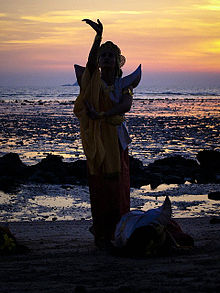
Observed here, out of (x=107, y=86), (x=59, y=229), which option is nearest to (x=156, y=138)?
(x=59, y=229)

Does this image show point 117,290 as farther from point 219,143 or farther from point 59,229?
point 219,143

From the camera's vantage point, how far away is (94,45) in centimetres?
548

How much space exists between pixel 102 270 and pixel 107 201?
4.17ft

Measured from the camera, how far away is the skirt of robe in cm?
565

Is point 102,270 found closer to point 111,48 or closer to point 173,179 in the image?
point 111,48

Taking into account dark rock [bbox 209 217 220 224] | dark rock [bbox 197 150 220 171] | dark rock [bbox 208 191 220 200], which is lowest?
dark rock [bbox 208 191 220 200]

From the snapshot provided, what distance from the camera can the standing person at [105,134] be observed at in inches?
221

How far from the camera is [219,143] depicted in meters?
18.0

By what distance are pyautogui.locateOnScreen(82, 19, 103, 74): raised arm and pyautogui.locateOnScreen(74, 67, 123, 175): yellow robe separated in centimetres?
7

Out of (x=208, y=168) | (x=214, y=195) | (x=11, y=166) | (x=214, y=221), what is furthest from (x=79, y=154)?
(x=214, y=221)

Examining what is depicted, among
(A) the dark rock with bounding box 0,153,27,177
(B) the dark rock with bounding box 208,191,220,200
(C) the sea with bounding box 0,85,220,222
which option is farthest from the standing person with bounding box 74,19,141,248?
(A) the dark rock with bounding box 0,153,27,177

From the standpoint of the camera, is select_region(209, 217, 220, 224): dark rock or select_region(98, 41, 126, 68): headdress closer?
select_region(98, 41, 126, 68): headdress

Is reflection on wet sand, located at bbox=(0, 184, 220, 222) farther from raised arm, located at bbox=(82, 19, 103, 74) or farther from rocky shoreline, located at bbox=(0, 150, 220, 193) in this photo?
raised arm, located at bbox=(82, 19, 103, 74)

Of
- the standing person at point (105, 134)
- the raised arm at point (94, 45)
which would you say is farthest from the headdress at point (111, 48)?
the raised arm at point (94, 45)
